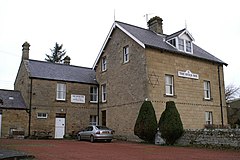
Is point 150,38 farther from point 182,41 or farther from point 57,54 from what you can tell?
point 57,54

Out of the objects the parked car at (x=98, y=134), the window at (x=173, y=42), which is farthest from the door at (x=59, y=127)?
the window at (x=173, y=42)

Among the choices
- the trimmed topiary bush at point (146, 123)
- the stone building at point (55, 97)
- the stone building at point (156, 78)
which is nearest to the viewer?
the trimmed topiary bush at point (146, 123)

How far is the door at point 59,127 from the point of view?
2779cm

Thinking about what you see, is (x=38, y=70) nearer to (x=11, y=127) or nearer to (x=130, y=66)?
(x=11, y=127)

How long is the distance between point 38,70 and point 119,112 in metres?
9.40

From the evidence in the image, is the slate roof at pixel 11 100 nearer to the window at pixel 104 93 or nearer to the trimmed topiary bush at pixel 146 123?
the window at pixel 104 93

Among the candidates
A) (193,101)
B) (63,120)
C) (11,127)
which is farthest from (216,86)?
(11,127)

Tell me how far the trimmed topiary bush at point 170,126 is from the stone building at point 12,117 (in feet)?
42.3

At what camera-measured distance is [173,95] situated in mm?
24547

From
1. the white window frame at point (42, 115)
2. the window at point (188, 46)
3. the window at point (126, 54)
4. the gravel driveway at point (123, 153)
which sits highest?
the window at point (188, 46)

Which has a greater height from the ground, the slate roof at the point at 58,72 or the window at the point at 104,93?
the slate roof at the point at 58,72

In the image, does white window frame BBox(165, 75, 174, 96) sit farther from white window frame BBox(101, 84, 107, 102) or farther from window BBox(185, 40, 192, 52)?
white window frame BBox(101, 84, 107, 102)

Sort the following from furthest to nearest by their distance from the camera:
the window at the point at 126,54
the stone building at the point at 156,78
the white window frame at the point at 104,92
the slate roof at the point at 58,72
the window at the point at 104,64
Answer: the window at the point at 104,64
the white window frame at the point at 104,92
the slate roof at the point at 58,72
the window at the point at 126,54
the stone building at the point at 156,78

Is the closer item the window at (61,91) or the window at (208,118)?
the window at (208,118)
